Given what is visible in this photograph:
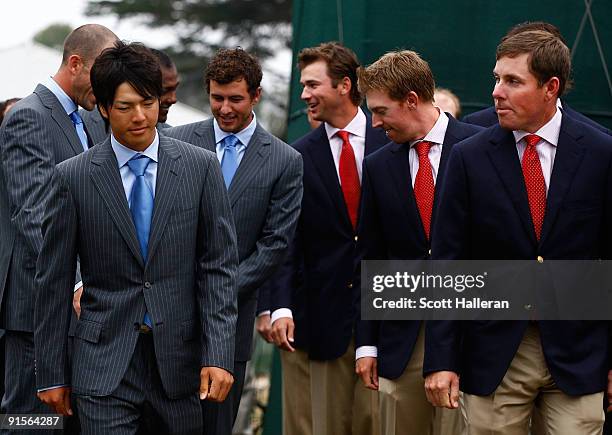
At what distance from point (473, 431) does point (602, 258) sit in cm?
89

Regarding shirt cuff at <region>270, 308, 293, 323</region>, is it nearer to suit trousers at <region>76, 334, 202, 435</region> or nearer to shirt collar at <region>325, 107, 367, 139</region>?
shirt collar at <region>325, 107, 367, 139</region>

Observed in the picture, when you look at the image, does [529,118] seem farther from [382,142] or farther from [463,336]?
[382,142]

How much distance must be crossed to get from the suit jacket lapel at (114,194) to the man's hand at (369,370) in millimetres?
1461

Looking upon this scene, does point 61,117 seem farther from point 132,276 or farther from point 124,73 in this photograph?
point 132,276

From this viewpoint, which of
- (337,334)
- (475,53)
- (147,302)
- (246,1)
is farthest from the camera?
(246,1)

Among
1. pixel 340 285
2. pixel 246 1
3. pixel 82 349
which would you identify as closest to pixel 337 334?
pixel 340 285

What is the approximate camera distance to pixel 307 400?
774 centimetres

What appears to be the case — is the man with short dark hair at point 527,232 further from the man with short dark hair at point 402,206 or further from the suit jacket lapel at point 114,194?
the suit jacket lapel at point 114,194

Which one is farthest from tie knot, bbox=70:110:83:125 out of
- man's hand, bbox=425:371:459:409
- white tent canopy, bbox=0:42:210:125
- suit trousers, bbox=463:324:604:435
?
white tent canopy, bbox=0:42:210:125

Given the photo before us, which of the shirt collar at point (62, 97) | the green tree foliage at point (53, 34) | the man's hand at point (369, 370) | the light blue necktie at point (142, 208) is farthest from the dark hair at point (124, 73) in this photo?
the green tree foliage at point (53, 34)

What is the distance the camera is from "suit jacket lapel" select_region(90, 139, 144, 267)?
5340 mm

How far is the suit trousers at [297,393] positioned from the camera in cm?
770

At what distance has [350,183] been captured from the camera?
7.28m

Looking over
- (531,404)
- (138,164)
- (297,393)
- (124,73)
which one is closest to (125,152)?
(138,164)
